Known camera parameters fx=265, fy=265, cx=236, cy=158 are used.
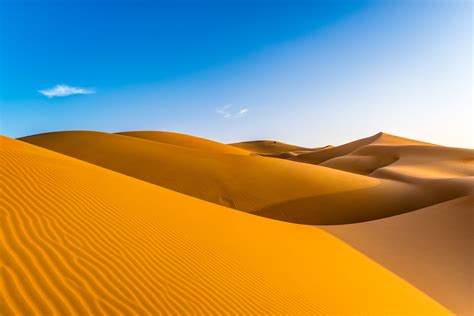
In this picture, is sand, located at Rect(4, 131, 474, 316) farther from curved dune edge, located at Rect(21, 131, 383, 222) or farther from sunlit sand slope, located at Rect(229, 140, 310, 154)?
sunlit sand slope, located at Rect(229, 140, 310, 154)

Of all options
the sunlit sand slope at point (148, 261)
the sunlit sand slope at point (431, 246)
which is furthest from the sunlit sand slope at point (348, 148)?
the sunlit sand slope at point (148, 261)

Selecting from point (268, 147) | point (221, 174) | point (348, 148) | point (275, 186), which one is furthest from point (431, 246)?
point (268, 147)

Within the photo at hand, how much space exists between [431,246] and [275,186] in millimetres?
8415

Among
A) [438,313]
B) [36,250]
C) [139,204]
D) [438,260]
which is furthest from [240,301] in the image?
[438,260]

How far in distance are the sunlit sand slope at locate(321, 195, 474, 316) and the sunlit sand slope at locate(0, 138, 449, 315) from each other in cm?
97

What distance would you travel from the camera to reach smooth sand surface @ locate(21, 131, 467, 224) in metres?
13.7

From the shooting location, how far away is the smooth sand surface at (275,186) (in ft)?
45.0

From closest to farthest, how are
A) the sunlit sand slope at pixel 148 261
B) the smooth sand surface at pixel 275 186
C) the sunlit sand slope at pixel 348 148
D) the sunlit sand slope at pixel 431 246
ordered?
the sunlit sand slope at pixel 148 261 < the sunlit sand slope at pixel 431 246 < the smooth sand surface at pixel 275 186 < the sunlit sand slope at pixel 348 148

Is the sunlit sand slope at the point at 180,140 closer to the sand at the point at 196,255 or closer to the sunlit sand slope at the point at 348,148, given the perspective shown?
the sunlit sand slope at the point at 348,148

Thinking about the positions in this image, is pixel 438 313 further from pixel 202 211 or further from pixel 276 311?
pixel 202 211

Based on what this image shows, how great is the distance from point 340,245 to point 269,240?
10.4 feet

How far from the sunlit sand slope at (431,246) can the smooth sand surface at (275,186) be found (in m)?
2.41

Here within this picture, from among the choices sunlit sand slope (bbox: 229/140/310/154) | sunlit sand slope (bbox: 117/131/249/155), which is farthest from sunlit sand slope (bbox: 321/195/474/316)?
sunlit sand slope (bbox: 229/140/310/154)

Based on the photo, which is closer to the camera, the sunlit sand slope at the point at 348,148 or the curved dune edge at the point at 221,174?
the curved dune edge at the point at 221,174
